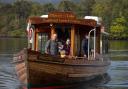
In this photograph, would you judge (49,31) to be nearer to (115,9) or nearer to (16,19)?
(115,9)

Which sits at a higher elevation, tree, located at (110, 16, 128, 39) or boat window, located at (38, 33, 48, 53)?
tree, located at (110, 16, 128, 39)

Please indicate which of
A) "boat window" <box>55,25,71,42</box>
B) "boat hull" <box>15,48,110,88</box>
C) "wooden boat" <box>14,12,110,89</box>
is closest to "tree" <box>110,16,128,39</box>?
"wooden boat" <box>14,12,110,89</box>

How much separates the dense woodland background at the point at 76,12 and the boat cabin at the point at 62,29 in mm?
100664

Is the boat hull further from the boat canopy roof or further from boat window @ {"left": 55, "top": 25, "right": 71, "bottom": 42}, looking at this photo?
boat window @ {"left": 55, "top": 25, "right": 71, "bottom": 42}

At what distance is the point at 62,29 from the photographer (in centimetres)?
2595

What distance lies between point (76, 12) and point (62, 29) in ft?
471

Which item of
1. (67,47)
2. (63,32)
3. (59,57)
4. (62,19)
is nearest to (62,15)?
(62,19)

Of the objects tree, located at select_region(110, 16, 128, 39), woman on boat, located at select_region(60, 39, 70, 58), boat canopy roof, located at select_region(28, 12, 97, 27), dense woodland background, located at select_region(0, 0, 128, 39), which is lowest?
woman on boat, located at select_region(60, 39, 70, 58)

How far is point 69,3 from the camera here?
18050cm

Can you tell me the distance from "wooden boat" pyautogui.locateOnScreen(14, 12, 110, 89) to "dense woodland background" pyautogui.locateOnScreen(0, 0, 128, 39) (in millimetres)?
100510

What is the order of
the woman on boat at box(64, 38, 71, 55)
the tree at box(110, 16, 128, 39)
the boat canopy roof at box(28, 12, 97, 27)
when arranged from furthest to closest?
the tree at box(110, 16, 128, 39) < the woman on boat at box(64, 38, 71, 55) < the boat canopy roof at box(28, 12, 97, 27)

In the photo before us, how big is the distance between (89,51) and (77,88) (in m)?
3.37

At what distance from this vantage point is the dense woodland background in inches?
5773

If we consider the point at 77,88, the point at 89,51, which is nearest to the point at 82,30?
the point at 89,51
